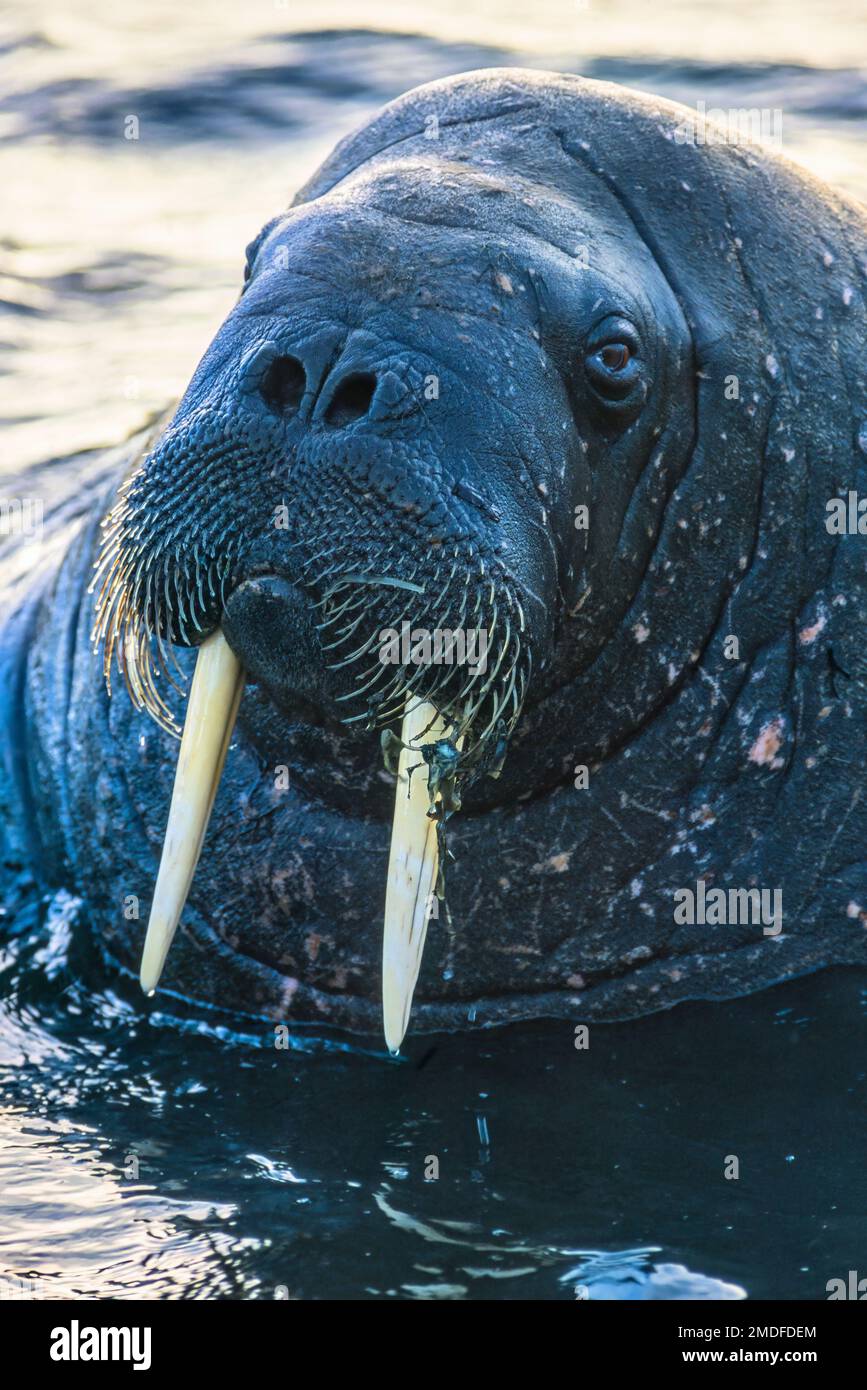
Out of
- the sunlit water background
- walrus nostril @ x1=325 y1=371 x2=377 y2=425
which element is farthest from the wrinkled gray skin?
the sunlit water background

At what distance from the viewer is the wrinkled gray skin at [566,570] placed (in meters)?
5.76

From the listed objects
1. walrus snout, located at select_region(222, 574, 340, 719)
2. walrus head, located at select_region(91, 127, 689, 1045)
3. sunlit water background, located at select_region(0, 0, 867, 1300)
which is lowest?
sunlit water background, located at select_region(0, 0, 867, 1300)

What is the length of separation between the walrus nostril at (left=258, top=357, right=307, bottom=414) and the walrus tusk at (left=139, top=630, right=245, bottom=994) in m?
0.62

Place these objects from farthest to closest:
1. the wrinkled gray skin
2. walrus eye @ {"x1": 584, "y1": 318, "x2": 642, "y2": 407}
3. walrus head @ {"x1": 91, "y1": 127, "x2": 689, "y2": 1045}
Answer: walrus eye @ {"x1": 584, "y1": 318, "x2": 642, "y2": 407}, the wrinkled gray skin, walrus head @ {"x1": 91, "y1": 127, "x2": 689, "y2": 1045}

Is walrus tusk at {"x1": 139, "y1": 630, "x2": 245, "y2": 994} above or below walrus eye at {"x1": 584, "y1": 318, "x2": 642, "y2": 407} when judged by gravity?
below

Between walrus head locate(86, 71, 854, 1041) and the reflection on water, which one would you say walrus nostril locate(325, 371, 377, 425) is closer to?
walrus head locate(86, 71, 854, 1041)

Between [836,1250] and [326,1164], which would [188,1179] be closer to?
[326,1164]

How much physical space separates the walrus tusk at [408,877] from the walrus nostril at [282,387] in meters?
0.81

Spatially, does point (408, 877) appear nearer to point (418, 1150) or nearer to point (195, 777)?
point (195, 777)

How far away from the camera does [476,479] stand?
5.64m

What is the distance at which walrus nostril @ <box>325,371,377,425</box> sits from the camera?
558cm

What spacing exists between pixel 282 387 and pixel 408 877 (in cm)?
127

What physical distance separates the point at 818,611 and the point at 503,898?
1263 mm

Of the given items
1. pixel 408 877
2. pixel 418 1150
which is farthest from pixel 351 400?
pixel 418 1150
